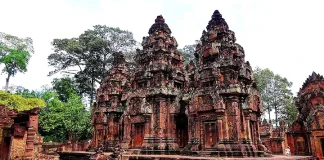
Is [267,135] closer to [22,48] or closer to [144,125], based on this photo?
[144,125]

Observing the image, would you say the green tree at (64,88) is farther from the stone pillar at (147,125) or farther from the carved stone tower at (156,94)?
the stone pillar at (147,125)

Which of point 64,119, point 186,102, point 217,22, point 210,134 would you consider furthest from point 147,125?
point 64,119

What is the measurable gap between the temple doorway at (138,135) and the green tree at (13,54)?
24355mm

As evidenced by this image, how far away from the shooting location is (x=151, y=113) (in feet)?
52.2

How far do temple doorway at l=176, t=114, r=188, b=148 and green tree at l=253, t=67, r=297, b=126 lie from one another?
21768mm

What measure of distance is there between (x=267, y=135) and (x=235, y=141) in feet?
42.0

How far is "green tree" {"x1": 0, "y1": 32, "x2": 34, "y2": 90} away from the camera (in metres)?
32.9

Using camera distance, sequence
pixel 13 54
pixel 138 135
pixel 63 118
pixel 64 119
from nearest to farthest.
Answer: pixel 138 135 → pixel 63 118 → pixel 64 119 → pixel 13 54

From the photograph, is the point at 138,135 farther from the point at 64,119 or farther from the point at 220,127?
the point at 64,119

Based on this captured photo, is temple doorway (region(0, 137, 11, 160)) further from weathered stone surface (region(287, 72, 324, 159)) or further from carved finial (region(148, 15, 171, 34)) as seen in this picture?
weathered stone surface (region(287, 72, 324, 159))

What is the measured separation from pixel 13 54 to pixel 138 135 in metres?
25.0

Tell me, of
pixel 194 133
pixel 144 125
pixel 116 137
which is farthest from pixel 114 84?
pixel 194 133

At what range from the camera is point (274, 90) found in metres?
35.3

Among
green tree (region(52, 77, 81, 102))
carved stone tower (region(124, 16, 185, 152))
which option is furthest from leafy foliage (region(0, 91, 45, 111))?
carved stone tower (region(124, 16, 185, 152))
